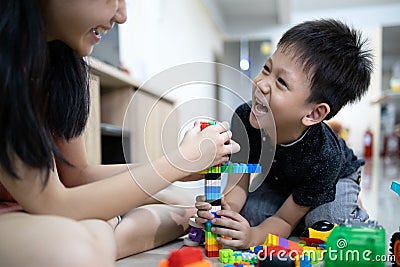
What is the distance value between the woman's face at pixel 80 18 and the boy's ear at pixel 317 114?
0.49 meters

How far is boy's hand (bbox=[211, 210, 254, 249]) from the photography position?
75 cm

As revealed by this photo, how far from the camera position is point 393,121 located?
5.66m

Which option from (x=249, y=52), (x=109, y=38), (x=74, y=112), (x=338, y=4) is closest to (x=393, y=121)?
(x=338, y=4)

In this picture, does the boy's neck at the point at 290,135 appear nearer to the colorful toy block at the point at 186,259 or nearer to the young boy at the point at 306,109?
the young boy at the point at 306,109

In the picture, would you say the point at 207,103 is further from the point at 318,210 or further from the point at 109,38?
the point at 109,38

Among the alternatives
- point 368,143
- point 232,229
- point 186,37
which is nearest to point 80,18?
point 232,229

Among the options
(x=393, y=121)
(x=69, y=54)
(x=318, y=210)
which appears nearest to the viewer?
(x=69, y=54)

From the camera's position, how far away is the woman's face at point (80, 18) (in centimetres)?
56

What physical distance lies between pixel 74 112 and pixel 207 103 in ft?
0.80

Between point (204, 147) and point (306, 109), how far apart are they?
0.35m

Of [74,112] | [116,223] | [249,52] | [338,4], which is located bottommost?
[116,223]

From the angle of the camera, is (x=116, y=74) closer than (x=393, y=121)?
Yes

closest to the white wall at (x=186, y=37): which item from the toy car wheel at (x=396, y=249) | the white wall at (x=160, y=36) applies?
the white wall at (x=160, y=36)

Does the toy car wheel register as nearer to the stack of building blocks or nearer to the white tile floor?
the white tile floor
